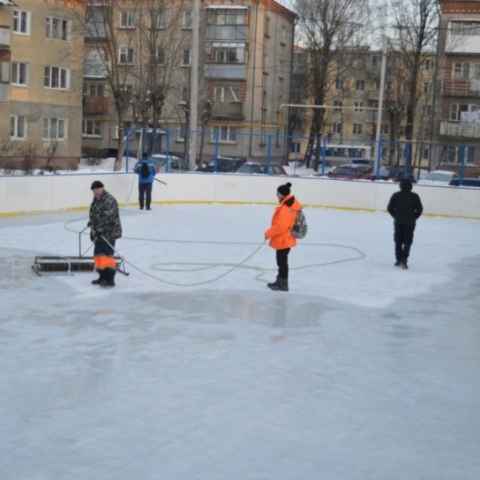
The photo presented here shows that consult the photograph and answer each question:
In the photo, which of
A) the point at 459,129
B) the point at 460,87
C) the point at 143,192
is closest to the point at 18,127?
the point at 143,192

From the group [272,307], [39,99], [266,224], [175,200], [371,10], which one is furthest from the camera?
[371,10]

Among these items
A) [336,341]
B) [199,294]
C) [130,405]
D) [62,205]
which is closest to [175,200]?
[62,205]

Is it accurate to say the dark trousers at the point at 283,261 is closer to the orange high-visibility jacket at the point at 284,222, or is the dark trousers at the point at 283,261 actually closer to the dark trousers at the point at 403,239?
the orange high-visibility jacket at the point at 284,222

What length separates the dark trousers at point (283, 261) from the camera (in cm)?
1128

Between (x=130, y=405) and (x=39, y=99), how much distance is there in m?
36.0

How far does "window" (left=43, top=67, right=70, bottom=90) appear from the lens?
1619 inches

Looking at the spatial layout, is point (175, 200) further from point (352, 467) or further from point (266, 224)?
point (352, 467)

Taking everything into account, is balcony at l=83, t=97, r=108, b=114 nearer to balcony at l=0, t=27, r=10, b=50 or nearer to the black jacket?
balcony at l=0, t=27, r=10, b=50

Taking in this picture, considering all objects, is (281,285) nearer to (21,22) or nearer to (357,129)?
(21,22)

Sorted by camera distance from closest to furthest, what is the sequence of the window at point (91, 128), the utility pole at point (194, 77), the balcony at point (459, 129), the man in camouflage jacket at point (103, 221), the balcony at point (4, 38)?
1. the man in camouflage jacket at point (103, 221)
2. the utility pole at point (194, 77)
3. the balcony at point (4, 38)
4. the balcony at point (459, 129)
5. the window at point (91, 128)

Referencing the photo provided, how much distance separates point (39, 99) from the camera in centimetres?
4056

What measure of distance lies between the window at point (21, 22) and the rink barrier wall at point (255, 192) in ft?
60.9

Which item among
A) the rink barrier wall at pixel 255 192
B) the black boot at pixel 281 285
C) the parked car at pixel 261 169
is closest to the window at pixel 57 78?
the parked car at pixel 261 169

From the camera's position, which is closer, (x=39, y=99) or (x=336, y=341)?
(x=336, y=341)
